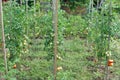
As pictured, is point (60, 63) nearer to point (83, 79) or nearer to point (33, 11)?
point (83, 79)

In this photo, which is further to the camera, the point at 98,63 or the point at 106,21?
the point at 98,63

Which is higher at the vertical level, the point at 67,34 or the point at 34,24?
the point at 34,24

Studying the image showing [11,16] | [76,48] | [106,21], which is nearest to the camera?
[106,21]

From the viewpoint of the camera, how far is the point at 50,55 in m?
4.75

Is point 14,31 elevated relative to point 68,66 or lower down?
elevated

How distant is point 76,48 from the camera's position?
23.2 ft

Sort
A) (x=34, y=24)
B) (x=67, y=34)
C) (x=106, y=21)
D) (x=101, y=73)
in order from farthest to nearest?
1. (x=67, y=34)
2. (x=34, y=24)
3. (x=101, y=73)
4. (x=106, y=21)

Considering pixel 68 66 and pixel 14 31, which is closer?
pixel 14 31

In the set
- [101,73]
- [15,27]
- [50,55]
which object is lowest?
[101,73]

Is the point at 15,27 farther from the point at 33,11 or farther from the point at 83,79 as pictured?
the point at 33,11

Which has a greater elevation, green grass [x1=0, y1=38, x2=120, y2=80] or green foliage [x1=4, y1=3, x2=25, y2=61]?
green foliage [x1=4, y1=3, x2=25, y2=61]

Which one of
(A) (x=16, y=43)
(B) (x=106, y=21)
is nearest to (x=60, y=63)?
(A) (x=16, y=43)

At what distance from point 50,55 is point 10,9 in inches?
46.9

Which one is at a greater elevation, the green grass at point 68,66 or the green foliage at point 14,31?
the green foliage at point 14,31
